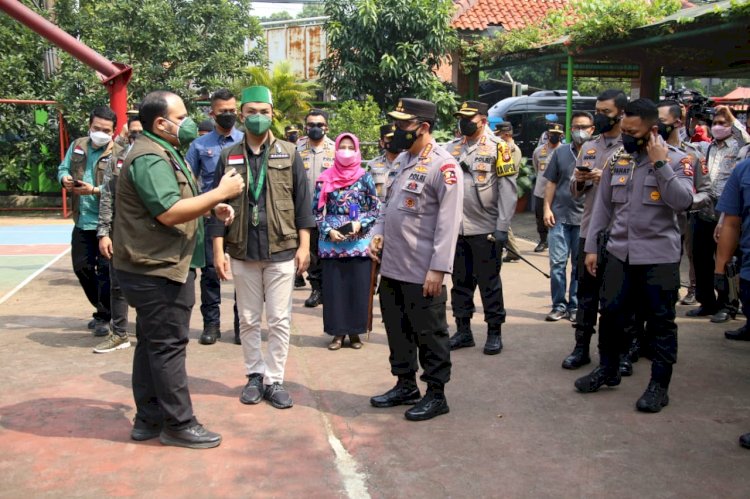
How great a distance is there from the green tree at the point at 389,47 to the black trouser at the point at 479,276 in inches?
400

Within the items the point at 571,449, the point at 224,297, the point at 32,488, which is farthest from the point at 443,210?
the point at 224,297

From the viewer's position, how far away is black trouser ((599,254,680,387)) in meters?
4.89

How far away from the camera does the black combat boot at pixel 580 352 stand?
5938 mm

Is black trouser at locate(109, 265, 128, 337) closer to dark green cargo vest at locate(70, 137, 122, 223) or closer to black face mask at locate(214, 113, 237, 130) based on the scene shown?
dark green cargo vest at locate(70, 137, 122, 223)

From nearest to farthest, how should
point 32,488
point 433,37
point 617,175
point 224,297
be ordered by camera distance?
point 32,488 → point 617,175 → point 224,297 → point 433,37

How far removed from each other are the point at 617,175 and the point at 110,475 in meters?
3.60

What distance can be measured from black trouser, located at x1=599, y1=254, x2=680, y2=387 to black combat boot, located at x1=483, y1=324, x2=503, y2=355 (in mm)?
1185

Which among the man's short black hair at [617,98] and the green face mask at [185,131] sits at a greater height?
the man's short black hair at [617,98]

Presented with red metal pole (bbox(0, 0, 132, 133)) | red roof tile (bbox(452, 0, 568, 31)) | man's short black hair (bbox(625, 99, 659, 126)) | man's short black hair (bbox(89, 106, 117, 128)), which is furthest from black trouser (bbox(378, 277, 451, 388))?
red roof tile (bbox(452, 0, 568, 31))

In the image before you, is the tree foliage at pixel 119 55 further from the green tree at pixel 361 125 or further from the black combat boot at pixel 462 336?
the black combat boot at pixel 462 336

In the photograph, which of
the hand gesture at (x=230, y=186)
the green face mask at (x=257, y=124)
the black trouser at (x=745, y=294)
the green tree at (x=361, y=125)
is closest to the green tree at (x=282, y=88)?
the green tree at (x=361, y=125)

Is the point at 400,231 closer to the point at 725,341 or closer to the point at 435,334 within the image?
the point at 435,334

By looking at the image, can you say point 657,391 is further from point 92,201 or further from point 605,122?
point 92,201

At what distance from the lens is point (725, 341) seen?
6.70m
